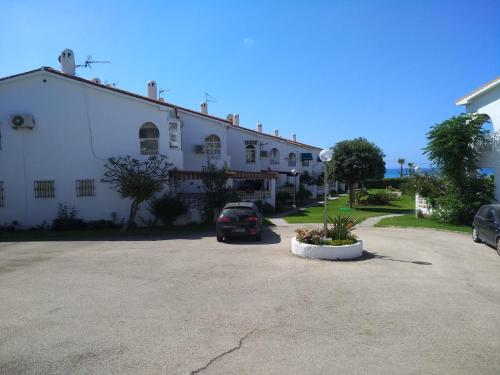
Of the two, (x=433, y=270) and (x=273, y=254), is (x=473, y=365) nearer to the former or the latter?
(x=433, y=270)

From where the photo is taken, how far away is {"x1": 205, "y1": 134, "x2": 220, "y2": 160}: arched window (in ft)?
90.6

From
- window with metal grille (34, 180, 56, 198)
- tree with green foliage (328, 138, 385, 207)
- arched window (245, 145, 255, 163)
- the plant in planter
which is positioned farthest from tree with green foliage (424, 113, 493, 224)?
window with metal grille (34, 180, 56, 198)

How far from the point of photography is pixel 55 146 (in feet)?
66.4

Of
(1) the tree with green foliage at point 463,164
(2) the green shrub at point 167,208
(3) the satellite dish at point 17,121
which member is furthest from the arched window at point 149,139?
(1) the tree with green foliage at point 463,164

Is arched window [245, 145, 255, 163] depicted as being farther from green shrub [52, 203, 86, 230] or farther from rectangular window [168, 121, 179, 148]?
green shrub [52, 203, 86, 230]

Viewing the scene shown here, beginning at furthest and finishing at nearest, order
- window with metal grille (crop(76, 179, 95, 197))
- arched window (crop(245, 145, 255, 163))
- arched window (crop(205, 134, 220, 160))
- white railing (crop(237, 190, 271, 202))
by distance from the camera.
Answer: arched window (crop(245, 145, 255, 163))
arched window (crop(205, 134, 220, 160))
white railing (crop(237, 190, 271, 202))
window with metal grille (crop(76, 179, 95, 197))

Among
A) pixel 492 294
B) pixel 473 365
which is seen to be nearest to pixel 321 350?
pixel 473 365

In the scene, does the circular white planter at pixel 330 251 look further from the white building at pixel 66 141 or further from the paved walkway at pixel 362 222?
the white building at pixel 66 141

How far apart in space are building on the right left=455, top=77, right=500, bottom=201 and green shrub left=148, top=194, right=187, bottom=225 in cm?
1509

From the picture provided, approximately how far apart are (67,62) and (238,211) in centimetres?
1500

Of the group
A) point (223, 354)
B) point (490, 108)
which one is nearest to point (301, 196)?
point (490, 108)

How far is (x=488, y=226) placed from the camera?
1264 cm

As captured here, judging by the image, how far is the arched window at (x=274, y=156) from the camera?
130 ft

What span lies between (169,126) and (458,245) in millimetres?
14826
